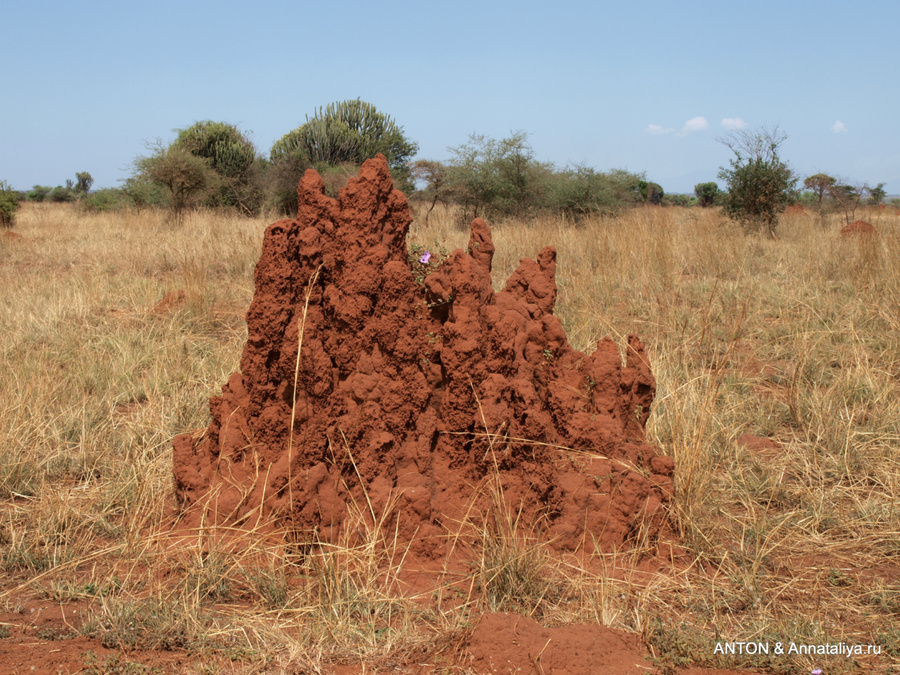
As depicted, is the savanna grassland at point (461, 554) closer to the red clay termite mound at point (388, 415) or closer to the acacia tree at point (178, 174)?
the red clay termite mound at point (388, 415)

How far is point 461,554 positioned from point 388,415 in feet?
2.07

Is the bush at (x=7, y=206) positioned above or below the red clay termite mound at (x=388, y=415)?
above

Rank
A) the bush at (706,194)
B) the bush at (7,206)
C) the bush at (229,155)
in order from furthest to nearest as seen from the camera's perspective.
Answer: the bush at (706,194)
the bush at (229,155)
the bush at (7,206)

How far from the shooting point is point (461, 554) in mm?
2682

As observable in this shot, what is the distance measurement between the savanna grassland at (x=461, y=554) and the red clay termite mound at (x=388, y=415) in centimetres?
16

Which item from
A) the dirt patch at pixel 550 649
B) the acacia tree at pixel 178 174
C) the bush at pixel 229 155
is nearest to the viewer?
the dirt patch at pixel 550 649

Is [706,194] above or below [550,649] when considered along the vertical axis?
above

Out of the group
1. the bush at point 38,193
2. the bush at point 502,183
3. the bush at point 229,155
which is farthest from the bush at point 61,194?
the bush at point 502,183

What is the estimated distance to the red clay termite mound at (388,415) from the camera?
2705 millimetres

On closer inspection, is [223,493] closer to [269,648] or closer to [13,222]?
[269,648]

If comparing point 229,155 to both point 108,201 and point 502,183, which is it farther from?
point 502,183

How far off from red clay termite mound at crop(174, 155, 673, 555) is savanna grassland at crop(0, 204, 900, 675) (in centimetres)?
16

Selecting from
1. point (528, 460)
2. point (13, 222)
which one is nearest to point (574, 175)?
point (13, 222)

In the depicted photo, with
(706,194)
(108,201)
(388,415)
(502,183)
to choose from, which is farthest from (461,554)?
(706,194)
